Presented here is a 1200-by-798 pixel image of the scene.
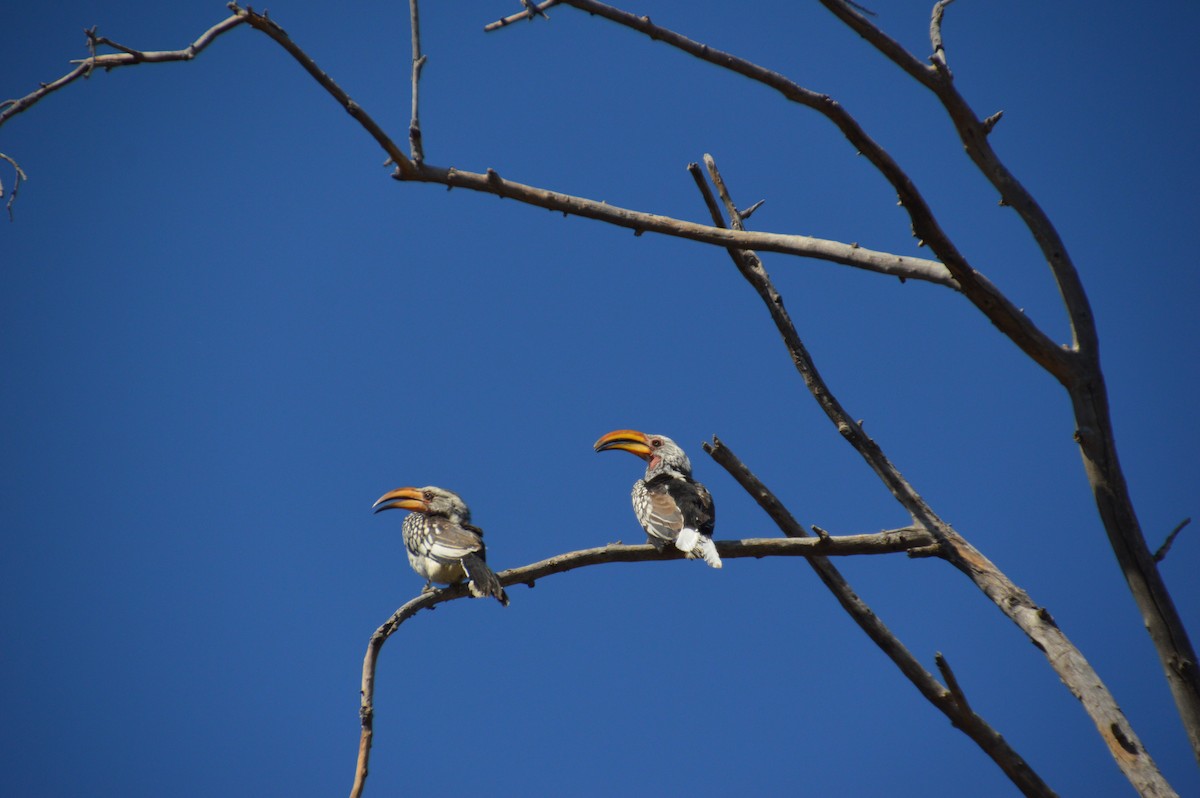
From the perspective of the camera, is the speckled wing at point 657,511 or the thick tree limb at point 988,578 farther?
the speckled wing at point 657,511

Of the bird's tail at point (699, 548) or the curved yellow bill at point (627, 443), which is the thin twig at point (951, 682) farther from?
the curved yellow bill at point (627, 443)

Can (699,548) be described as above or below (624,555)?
above

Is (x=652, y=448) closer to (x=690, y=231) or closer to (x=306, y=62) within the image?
(x=690, y=231)

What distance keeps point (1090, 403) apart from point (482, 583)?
4312 mm

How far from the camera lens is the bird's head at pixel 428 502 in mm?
8922

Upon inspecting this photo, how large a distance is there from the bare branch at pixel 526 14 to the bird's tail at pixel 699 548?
3.23 meters

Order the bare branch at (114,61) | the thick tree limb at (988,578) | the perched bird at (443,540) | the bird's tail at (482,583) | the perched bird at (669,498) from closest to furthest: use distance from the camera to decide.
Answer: the bare branch at (114,61), the thick tree limb at (988,578), the perched bird at (669,498), the bird's tail at (482,583), the perched bird at (443,540)

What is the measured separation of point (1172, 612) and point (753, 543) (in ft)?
6.48

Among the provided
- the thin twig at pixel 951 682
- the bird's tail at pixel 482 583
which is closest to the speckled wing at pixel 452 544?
the bird's tail at pixel 482 583

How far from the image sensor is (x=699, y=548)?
622 cm

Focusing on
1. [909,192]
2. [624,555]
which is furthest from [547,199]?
[624,555]

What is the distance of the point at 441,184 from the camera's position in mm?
4051

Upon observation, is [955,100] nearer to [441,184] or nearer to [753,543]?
[441,184]

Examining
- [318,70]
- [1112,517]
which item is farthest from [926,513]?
[318,70]
